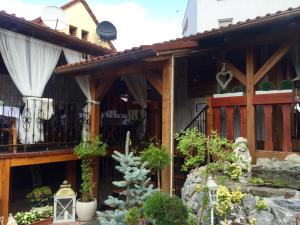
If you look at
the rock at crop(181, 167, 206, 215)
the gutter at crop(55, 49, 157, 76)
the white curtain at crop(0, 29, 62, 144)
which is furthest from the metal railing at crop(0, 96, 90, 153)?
the rock at crop(181, 167, 206, 215)

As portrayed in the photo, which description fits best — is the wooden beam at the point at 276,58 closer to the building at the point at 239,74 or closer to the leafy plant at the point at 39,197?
the building at the point at 239,74

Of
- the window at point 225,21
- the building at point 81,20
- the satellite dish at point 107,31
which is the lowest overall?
the satellite dish at point 107,31

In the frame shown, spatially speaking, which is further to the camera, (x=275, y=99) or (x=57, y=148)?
(x=57, y=148)

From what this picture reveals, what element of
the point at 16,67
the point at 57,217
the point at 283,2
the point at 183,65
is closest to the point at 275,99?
the point at 183,65

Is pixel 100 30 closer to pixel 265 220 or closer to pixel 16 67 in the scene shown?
pixel 16 67

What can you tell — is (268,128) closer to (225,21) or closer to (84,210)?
(84,210)

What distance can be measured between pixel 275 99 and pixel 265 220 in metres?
2.61

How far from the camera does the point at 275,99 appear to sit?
566cm

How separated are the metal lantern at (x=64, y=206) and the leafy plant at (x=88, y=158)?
0.39 metres

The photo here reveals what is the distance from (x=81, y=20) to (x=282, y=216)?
727 inches

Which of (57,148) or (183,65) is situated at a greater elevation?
(183,65)

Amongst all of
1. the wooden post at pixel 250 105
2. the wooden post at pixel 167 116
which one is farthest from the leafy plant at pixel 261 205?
the wooden post at pixel 167 116

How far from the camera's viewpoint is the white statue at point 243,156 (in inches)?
203

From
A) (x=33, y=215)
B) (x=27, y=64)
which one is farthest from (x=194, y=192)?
(x=27, y=64)
